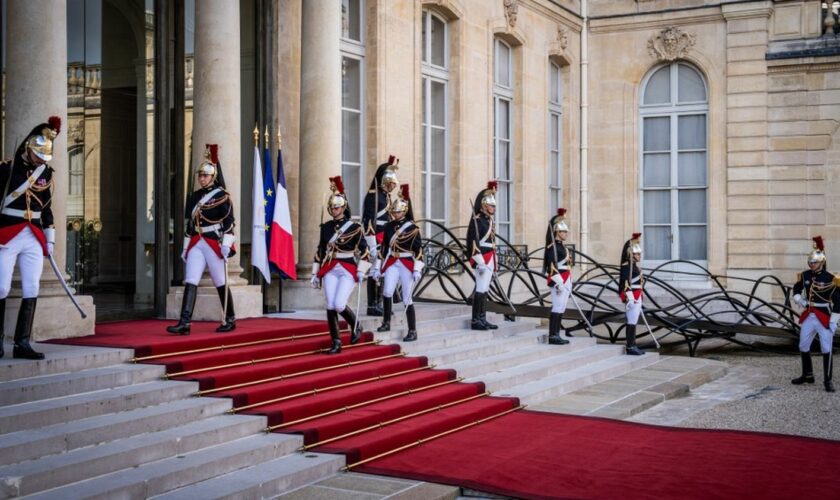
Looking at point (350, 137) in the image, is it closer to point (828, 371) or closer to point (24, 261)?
point (828, 371)

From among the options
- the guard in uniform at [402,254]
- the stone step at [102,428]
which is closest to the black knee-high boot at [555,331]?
the guard in uniform at [402,254]

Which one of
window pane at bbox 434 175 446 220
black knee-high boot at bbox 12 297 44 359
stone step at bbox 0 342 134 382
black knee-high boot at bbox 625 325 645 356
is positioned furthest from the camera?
window pane at bbox 434 175 446 220

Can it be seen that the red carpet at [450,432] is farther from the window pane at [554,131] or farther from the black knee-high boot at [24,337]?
the window pane at [554,131]

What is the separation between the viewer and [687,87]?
2081cm

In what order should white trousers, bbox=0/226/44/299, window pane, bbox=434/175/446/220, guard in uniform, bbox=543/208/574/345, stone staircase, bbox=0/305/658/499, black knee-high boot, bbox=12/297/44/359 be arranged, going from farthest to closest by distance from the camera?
window pane, bbox=434/175/446/220, guard in uniform, bbox=543/208/574/345, white trousers, bbox=0/226/44/299, black knee-high boot, bbox=12/297/44/359, stone staircase, bbox=0/305/658/499

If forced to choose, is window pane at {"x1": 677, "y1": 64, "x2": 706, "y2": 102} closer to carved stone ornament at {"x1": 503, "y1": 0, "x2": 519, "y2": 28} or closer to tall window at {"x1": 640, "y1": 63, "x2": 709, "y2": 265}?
tall window at {"x1": 640, "y1": 63, "x2": 709, "y2": 265}

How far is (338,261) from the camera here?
10.1m

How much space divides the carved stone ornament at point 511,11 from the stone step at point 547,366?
706 centimetres

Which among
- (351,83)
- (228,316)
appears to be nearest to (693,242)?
(351,83)

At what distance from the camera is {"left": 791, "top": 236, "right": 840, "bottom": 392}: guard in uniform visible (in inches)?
464

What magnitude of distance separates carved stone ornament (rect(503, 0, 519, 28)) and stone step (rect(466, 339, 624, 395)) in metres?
7.06

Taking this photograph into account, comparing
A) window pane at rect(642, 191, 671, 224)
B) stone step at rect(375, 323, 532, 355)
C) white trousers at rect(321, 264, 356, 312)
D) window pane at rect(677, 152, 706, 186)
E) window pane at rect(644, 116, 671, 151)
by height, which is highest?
window pane at rect(644, 116, 671, 151)

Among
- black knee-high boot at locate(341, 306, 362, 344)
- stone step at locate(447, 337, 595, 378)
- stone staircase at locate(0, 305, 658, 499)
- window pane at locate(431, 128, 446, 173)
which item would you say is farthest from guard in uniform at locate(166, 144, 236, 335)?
window pane at locate(431, 128, 446, 173)

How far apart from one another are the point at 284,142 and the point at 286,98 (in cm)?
58
